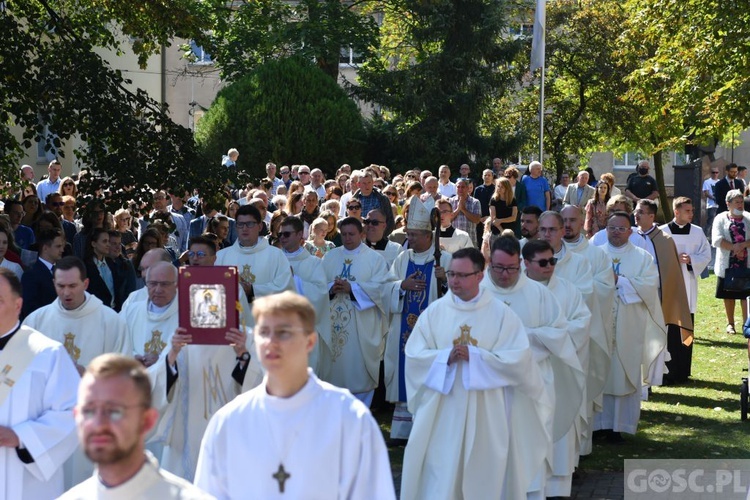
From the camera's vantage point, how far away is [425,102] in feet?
105

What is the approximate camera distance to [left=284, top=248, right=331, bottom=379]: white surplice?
12078 millimetres

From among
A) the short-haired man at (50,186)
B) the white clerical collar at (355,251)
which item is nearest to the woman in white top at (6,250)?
the white clerical collar at (355,251)

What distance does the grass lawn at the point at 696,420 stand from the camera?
35.5ft

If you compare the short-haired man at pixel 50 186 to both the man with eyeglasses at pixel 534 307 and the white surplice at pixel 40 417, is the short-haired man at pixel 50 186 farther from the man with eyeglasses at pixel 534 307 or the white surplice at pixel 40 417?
the white surplice at pixel 40 417

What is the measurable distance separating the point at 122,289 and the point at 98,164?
235 cm

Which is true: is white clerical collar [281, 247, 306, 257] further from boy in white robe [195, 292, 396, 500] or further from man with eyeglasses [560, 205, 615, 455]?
boy in white robe [195, 292, 396, 500]

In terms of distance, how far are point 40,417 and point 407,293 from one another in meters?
5.57

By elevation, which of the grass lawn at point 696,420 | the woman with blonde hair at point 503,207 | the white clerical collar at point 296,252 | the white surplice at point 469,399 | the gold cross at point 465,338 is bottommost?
the grass lawn at point 696,420

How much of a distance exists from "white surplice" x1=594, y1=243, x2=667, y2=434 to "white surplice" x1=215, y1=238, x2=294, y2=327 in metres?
3.12

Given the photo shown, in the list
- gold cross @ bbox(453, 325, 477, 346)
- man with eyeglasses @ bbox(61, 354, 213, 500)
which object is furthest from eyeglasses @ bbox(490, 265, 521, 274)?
man with eyeglasses @ bbox(61, 354, 213, 500)

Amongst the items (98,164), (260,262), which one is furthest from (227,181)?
(260,262)

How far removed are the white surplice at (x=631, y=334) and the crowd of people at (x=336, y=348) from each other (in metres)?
0.02

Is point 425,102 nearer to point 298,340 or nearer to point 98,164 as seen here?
point 98,164

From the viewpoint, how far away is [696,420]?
12125 mm
